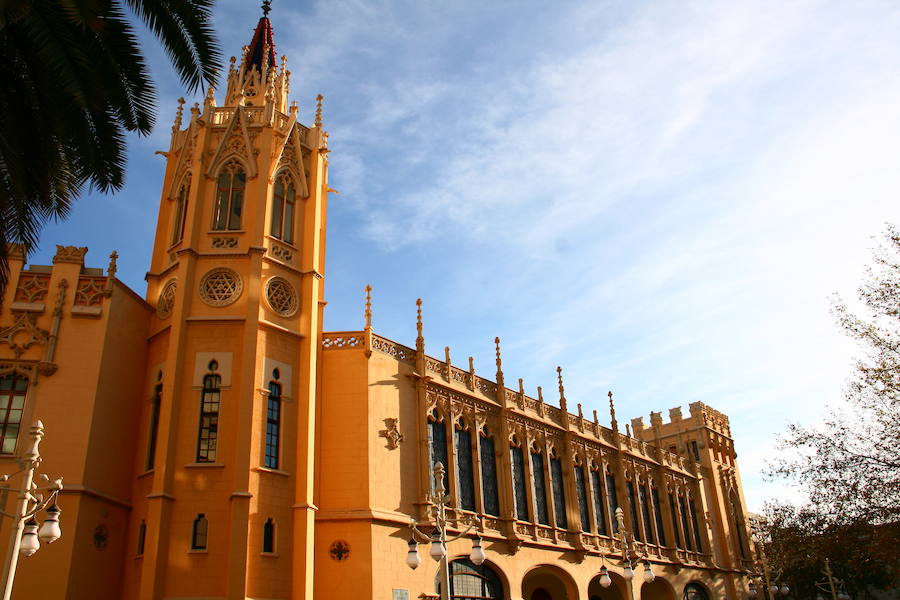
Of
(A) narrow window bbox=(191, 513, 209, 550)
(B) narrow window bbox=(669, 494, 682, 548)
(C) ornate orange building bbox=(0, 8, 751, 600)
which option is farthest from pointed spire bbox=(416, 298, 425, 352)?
(B) narrow window bbox=(669, 494, 682, 548)

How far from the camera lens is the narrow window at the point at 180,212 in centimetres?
2477

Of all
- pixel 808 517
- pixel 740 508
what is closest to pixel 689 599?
pixel 740 508

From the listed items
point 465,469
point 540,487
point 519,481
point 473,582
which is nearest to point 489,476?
point 465,469

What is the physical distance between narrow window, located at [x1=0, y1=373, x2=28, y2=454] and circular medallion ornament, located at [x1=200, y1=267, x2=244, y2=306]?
5356mm

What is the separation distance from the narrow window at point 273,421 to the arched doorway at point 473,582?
7.36m

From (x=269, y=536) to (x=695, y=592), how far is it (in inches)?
1095

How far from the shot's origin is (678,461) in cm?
4369

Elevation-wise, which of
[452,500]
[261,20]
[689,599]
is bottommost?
[689,599]

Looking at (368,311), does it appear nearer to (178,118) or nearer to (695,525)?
(178,118)

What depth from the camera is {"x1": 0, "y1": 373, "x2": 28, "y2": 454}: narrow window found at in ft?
64.9

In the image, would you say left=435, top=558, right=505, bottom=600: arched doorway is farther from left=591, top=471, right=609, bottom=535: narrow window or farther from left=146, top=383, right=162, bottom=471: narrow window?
left=146, top=383, right=162, bottom=471: narrow window

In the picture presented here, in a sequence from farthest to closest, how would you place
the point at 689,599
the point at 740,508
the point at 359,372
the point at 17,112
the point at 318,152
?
the point at 740,508
the point at 689,599
the point at 318,152
the point at 359,372
the point at 17,112

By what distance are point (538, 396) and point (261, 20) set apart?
19.5m

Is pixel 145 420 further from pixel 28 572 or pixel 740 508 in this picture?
pixel 740 508
